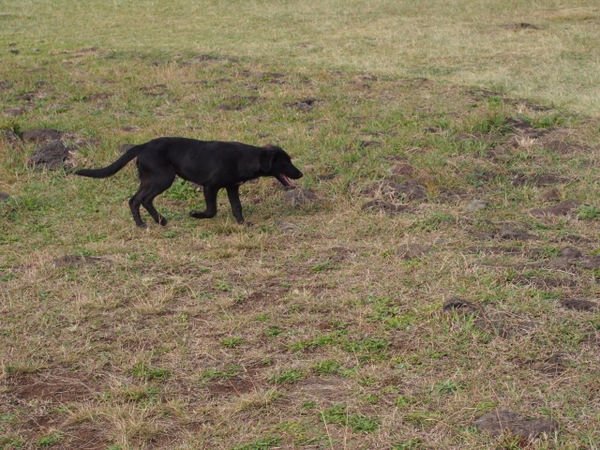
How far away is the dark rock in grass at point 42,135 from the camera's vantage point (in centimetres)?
1027

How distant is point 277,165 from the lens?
7.84 m

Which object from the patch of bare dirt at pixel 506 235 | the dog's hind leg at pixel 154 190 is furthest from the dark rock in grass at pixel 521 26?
the dog's hind leg at pixel 154 190

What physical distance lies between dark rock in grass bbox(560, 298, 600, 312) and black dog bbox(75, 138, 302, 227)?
3.22 m

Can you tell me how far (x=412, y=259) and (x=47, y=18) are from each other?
2060 cm

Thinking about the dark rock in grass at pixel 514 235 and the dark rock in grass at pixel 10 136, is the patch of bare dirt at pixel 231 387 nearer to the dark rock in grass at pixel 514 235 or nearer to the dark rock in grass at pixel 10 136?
the dark rock in grass at pixel 514 235

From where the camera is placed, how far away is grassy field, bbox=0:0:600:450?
171 inches

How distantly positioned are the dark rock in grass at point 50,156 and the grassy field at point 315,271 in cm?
9

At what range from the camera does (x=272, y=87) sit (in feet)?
44.0

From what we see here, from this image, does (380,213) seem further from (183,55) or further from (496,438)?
(183,55)

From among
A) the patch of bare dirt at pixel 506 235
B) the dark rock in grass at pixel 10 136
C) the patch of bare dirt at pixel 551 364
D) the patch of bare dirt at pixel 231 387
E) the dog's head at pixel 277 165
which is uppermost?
the dog's head at pixel 277 165

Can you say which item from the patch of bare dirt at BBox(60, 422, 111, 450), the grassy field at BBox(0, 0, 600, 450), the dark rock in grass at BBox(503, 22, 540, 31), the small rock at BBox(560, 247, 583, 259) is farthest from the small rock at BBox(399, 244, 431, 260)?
the dark rock in grass at BBox(503, 22, 540, 31)

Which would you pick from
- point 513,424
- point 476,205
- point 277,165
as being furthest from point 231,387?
point 476,205

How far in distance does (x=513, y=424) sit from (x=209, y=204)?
4.24 meters

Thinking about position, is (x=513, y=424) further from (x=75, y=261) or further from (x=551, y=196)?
(x=551, y=196)
